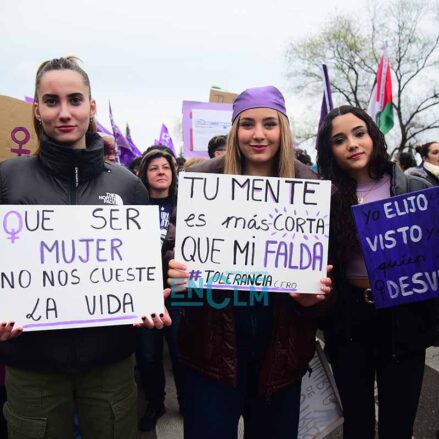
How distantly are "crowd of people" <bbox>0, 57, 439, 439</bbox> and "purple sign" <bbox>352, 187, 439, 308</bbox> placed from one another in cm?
14

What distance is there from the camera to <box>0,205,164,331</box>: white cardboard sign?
150 cm

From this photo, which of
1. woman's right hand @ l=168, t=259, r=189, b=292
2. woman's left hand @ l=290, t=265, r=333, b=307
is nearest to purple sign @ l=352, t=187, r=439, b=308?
woman's left hand @ l=290, t=265, r=333, b=307

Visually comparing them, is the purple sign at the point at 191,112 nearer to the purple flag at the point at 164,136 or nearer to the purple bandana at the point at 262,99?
the purple flag at the point at 164,136

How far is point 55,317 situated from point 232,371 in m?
0.74

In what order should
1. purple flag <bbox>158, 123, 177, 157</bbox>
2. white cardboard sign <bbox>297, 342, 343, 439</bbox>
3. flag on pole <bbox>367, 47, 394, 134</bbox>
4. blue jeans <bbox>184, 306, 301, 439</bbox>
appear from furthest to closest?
purple flag <bbox>158, 123, 177, 157</bbox>
flag on pole <bbox>367, 47, 394, 134</bbox>
white cardboard sign <bbox>297, 342, 343, 439</bbox>
blue jeans <bbox>184, 306, 301, 439</bbox>

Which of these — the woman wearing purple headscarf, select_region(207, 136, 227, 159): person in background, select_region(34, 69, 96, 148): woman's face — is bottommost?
the woman wearing purple headscarf

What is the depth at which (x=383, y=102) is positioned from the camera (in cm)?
521

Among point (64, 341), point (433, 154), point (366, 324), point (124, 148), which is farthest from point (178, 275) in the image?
point (124, 148)

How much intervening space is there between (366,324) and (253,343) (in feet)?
1.98

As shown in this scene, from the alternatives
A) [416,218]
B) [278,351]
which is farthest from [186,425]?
[416,218]

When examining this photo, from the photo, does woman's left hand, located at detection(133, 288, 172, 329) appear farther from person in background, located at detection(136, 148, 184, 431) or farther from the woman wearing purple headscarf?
person in background, located at detection(136, 148, 184, 431)

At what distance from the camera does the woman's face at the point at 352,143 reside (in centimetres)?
197

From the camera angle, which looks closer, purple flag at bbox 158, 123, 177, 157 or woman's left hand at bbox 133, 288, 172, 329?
woman's left hand at bbox 133, 288, 172, 329

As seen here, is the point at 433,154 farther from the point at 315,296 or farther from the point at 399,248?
the point at 315,296
